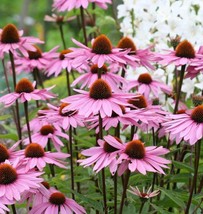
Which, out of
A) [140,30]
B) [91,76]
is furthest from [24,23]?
[91,76]

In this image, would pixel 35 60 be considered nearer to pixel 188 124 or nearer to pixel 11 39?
pixel 11 39

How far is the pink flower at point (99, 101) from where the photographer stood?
128 centimetres

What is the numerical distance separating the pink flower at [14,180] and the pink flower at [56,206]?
9 cm

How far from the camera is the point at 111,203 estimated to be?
147 centimetres

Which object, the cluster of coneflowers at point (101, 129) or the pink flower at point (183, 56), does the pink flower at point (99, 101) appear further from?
the pink flower at point (183, 56)

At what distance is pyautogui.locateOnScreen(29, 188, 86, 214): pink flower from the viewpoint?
4.42 feet

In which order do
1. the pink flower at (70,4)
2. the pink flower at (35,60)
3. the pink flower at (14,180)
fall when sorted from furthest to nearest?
the pink flower at (35,60), the pink flower at (70,4), the pink flower at (14,180)

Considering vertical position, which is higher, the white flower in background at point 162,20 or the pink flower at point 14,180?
the white flower in background at point 162,20

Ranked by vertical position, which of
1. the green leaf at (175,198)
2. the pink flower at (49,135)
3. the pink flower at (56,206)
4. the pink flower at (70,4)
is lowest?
the pink flower at (56,206)

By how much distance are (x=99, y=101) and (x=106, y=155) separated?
4.7 inches

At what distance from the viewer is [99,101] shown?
4.33ft

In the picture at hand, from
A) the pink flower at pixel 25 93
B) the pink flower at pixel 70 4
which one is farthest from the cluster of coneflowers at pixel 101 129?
the pink flower at pixel 70 4

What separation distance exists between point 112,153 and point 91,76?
421mm

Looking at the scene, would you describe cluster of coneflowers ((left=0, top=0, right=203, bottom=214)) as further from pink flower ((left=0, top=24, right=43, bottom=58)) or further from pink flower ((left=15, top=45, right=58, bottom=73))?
pink flower ((left=15, top=45, right=58, bottom=73))
